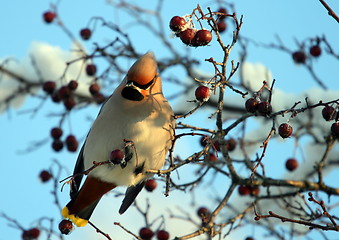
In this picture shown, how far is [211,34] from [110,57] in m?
1.61

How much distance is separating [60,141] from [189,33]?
6.56 ft

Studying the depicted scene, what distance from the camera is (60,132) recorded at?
429cm

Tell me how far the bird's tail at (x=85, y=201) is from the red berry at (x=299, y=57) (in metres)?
1.80

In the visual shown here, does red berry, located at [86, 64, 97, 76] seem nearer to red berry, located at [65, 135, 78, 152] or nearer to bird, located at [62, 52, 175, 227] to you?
red berry, located at [65, 135, 78, 152]

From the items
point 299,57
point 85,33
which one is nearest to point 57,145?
point 85,33

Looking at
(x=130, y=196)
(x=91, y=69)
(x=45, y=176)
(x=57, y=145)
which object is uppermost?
(x=91, y=69)

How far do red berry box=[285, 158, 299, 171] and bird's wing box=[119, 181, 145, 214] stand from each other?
1164mm

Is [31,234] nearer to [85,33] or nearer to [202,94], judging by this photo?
[85,33]

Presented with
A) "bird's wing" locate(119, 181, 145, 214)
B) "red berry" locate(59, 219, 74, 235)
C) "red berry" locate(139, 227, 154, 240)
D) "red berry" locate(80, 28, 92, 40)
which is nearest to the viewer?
"red berry" locate(59, 219, 74, 235)

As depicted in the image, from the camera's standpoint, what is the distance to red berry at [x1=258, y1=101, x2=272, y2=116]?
2.59 meters

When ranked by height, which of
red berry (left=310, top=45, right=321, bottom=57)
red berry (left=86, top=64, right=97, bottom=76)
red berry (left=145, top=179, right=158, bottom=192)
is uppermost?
red berry (left=310, top=45, right=321, bottom=57)

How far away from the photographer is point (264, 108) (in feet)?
8.52

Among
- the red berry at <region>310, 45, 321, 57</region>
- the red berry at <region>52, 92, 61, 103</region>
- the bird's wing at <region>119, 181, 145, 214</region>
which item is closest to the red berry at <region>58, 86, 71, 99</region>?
the red berry at <region>52, 92, 61, 103</region>

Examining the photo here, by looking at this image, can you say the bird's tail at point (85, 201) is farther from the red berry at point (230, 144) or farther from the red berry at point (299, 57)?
the red berry at point (299, 57)
